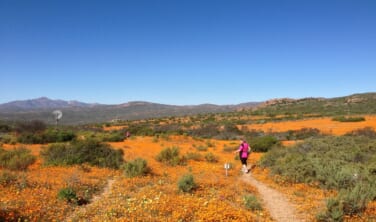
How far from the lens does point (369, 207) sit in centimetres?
956

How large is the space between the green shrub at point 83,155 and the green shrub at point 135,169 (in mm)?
1910

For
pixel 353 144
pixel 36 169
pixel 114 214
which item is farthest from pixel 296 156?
pixel 36 169

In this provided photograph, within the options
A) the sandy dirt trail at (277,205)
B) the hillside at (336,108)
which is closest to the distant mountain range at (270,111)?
the hillside at (336,108)

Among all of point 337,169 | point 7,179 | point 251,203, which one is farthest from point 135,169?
point 337,169

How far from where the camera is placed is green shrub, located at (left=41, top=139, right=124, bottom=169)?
15688 millimetres

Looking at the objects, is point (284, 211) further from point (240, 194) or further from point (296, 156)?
point (296, 156)

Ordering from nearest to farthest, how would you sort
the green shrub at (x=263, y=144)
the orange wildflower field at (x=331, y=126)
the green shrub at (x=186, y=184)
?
the green shrub at (x=186, y=184), the green shrub at (x=263, y=144), the orange wildflower field at (x=331, y=126)

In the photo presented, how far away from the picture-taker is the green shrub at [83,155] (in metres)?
15.7

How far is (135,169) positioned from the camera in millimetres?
13891

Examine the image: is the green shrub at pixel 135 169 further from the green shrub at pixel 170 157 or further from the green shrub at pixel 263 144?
the green shrub at pixel 263 144

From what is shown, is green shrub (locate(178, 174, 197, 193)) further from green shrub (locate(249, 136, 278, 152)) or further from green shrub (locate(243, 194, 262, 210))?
green shrub (locate(249, 136, 278, 152))

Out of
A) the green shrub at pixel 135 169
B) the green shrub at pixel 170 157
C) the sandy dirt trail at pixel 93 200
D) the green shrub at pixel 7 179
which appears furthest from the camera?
the green shrub at pixel 170 157

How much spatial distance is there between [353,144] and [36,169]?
16399 mm

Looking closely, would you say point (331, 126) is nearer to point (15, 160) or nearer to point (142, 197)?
point (142, 197)
